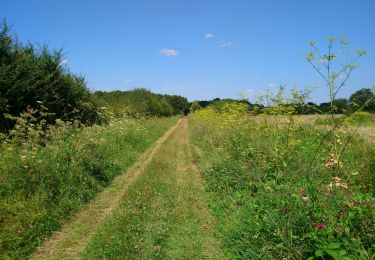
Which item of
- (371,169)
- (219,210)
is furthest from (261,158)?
(371,169)

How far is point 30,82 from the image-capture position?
12109 millimetres

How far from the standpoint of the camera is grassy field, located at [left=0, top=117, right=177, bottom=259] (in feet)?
18.5

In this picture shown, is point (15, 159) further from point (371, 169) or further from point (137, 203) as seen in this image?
point (371, 169)

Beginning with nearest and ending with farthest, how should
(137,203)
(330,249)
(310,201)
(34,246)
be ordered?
(330,249), (310,201), (34,246), (137,203)

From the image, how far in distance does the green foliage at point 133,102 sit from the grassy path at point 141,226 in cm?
1129

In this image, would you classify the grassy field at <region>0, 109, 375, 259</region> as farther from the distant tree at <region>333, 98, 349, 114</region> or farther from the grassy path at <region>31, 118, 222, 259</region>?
the distant tree at <region>333, 98, 349, 114</region>

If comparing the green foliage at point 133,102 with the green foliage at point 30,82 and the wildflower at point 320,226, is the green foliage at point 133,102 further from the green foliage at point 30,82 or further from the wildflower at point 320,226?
the wildflower at point 320,226

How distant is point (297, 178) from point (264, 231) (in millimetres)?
1571

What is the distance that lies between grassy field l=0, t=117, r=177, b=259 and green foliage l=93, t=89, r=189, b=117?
934 centimetres

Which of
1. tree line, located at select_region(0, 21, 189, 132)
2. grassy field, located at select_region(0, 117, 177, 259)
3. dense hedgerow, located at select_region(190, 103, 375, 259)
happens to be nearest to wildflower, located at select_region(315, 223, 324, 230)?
dense hedgerow, located at select_region(190, 103, 375, 259)

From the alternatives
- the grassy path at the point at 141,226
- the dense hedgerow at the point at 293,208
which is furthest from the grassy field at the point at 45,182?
the dense hedgerow at the point at 293,208

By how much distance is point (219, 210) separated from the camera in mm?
6699

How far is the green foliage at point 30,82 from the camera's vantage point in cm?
1109

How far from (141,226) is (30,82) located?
8583mm
